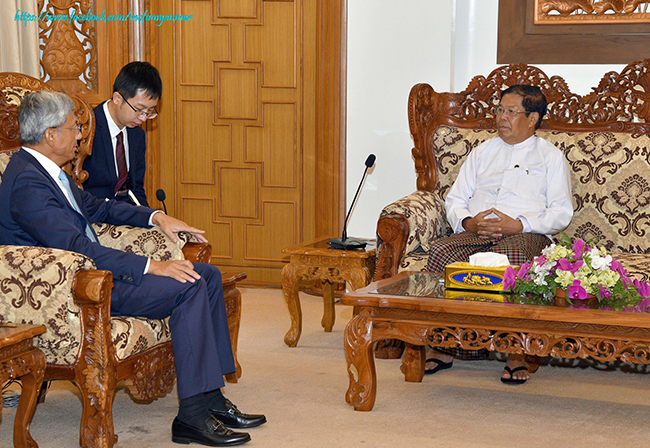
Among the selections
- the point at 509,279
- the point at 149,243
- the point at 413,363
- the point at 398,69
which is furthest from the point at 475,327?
the point at 398,69

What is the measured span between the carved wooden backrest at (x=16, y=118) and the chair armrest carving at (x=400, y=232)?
1.34 meters

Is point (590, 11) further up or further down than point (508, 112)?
further up

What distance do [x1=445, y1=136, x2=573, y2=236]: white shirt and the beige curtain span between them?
9.15ft

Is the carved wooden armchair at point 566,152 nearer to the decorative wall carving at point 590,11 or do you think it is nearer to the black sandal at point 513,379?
the decorative wall carving at point 590,11

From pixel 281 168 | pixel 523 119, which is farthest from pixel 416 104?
pixel 281 168

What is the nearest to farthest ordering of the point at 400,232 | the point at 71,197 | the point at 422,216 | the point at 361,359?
the point at 71,197 → the point at 361,359 → the point at 400,232 → the point at 422,216

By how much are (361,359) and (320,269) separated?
0.95m

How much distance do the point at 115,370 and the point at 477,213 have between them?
6.45 feet

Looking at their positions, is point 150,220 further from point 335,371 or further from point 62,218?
point 335,371

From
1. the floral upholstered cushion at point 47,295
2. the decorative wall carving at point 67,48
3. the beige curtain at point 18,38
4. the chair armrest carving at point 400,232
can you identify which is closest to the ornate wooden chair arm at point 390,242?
the chair armrest carving at point 400,232

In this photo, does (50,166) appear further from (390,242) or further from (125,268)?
(390,242)

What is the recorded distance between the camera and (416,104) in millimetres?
4258

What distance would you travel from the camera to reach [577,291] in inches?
108

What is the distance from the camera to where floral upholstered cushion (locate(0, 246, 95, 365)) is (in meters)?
2.44
